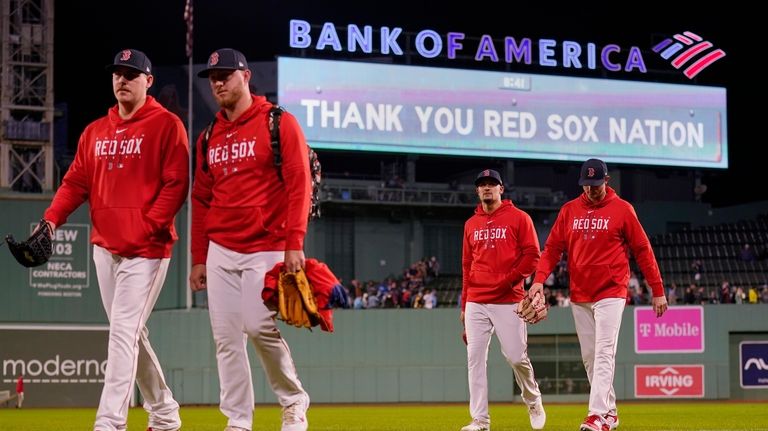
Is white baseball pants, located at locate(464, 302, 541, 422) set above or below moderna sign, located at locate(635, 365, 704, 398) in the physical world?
above

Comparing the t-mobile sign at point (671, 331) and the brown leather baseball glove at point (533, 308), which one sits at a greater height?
the brown leather baseball glove at point (533, 308)

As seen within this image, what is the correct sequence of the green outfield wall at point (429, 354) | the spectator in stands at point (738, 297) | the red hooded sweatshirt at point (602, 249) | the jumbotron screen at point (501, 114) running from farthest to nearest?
1. the jumbotron screen at point (501, 114)
2. the spectator in stands at point (738, 297)
3. the green outfield wall at point (429, 354)
4. the red hooded sweatshirt at point (602, 249)

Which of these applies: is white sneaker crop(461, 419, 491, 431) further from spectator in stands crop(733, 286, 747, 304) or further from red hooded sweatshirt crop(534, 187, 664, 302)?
spectator in stands crop(733, 286, 747, 304)

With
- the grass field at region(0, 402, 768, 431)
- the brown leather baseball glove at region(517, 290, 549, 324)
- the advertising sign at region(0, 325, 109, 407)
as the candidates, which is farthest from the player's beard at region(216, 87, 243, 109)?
the advertising sign at region(0, 325, 109, 407)

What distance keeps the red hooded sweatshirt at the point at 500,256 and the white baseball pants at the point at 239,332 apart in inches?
141

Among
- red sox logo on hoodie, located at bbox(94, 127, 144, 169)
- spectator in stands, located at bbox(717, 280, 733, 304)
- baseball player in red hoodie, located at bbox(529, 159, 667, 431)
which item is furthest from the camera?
spectator in stands, located at bbox(717, 280, 733, 304)

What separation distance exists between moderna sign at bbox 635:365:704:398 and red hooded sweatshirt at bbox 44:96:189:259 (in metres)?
20.8

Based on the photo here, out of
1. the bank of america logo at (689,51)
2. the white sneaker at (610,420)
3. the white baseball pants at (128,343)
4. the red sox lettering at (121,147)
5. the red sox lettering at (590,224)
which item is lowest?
the white sneaker at (610,420)

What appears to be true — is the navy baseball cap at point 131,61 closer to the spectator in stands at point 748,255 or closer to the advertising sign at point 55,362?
the advertising sign at point 55,362

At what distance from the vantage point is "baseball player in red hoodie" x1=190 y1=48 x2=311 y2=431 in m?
5.93

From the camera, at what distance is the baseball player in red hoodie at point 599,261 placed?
350 inches

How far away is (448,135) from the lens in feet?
113

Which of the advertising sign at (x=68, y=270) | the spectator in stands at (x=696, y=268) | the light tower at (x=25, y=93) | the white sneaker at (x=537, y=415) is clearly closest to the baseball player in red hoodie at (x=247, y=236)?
the white sneaker at (x=537, y=415)

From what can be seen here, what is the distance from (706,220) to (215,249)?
3675cm
